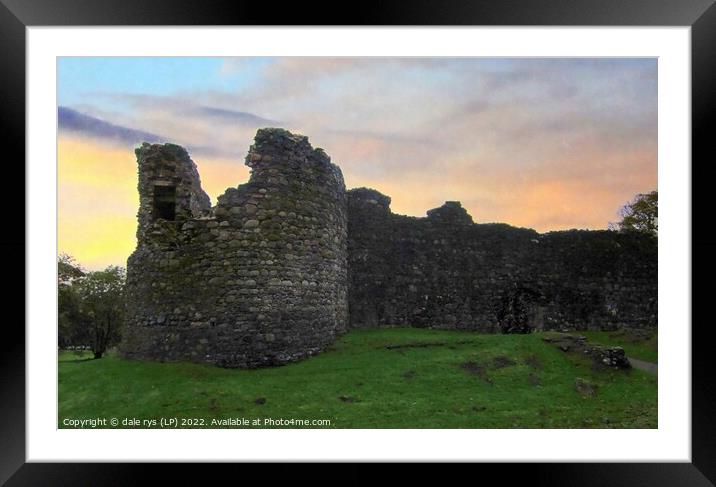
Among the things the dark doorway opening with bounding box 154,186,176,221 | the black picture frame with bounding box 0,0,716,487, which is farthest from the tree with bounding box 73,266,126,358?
the black picture frame with bounding box 0,0,716,487

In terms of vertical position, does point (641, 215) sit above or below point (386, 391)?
above

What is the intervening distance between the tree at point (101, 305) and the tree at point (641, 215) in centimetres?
1184

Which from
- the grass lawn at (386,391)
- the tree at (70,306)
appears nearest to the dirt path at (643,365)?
the grass lawn at (386,391)

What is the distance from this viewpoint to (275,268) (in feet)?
35.2

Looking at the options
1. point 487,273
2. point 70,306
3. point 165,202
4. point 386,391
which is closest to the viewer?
point 386,391

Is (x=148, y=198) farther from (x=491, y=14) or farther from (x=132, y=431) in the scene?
(x=491, y=14)

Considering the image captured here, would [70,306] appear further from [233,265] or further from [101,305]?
[233,265]

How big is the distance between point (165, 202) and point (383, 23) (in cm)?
676

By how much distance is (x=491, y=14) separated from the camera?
7020 millimetres

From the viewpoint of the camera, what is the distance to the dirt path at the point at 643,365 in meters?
9.86

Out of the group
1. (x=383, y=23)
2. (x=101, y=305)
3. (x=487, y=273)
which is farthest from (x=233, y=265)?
(x=487, y=273)

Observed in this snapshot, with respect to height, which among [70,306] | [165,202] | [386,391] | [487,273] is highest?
[165,202]

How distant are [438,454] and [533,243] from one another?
10.9 metres

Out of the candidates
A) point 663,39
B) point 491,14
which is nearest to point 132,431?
point 491,14
